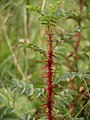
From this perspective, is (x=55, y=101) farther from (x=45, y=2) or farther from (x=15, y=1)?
(x=15, y=1)

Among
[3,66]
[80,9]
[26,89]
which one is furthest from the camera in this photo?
[3,66]

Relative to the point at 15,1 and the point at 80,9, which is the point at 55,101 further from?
the point at 15,1

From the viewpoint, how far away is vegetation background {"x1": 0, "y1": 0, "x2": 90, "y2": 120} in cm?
112

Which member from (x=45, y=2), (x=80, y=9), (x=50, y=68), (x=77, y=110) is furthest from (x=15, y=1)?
(x=50, y=68)

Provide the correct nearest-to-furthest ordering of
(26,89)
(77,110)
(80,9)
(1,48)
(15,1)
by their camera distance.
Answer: (26,89) → (77,110) → (80,9) → (15,1) → (1,48)

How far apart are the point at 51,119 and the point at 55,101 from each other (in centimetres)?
6

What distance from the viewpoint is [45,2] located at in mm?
1626

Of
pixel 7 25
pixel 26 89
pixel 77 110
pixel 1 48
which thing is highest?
pixel 7 25

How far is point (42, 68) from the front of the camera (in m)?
1.34

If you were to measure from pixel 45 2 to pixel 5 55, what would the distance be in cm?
86

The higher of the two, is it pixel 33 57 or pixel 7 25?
pixel 7 25

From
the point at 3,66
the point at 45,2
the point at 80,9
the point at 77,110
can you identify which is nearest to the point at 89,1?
the point at 80,9

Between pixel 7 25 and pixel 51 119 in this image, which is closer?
pixel 51 119

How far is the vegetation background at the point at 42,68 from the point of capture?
3.68 ft
